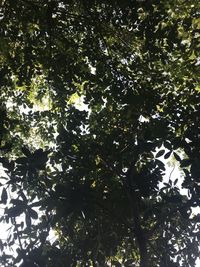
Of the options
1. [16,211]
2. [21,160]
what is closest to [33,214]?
[16,211]

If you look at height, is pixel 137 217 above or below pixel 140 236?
above

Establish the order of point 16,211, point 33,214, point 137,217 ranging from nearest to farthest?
point 33,214
point 16,211
point 137,217

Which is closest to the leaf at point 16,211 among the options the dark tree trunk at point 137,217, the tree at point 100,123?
the tree at point 100,123

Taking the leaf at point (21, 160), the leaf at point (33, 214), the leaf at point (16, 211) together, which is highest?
the leaf at point (21, 160)

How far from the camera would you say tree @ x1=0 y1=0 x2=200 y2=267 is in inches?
268

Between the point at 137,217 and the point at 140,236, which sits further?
the point at 137,217

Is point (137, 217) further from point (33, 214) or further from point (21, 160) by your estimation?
point (21, 160)

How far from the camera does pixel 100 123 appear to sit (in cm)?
1080

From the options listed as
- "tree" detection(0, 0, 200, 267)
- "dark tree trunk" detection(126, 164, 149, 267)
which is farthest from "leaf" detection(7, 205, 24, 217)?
"dark tree trunk" detection(126, 164, 149, 267)

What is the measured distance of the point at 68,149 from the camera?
10.3 metres

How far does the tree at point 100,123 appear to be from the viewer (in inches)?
268

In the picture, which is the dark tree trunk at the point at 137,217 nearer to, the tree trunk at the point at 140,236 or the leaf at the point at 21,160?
the tree trunk at the point at 140,236

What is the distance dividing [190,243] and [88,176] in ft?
16.2

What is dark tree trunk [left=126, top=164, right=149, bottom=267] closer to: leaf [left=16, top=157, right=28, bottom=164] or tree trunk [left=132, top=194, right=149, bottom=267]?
tree trunk [left=132, top=194, right=149, bottom=267]
